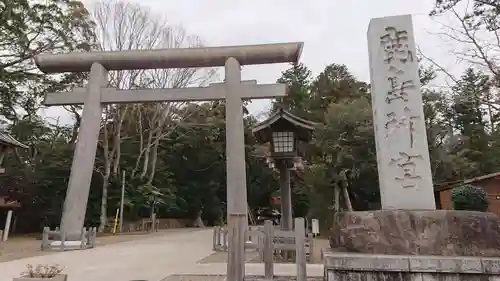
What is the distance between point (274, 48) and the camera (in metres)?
12.2

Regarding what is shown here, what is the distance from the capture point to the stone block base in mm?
4859

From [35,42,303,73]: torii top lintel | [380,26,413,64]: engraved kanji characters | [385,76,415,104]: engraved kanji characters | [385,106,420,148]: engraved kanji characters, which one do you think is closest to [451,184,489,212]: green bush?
[385,106,420,148]: engraved kanji characters

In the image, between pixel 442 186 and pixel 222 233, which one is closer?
pixel 222 233

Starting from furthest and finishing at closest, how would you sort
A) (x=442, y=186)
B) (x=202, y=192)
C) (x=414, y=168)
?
1. (x=202, y=192)
2. (x=442, y=186)
3. (x=414, y=168)

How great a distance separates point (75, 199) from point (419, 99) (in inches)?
417

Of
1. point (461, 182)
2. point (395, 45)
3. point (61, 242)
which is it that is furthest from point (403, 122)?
point (461, 182)

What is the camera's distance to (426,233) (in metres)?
4.95

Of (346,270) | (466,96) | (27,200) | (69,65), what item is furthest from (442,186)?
(27,200)

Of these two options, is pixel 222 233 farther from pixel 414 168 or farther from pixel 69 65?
pixel 414 168

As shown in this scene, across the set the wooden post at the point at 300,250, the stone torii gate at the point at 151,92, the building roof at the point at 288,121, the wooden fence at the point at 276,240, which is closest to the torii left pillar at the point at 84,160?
the stone torii gate at the point at 151,92

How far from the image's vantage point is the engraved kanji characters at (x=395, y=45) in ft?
20.3

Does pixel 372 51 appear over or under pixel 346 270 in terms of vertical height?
over

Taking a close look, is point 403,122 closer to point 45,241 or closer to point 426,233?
point 426,233

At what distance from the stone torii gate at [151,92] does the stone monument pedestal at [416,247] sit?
6845 millimetres
